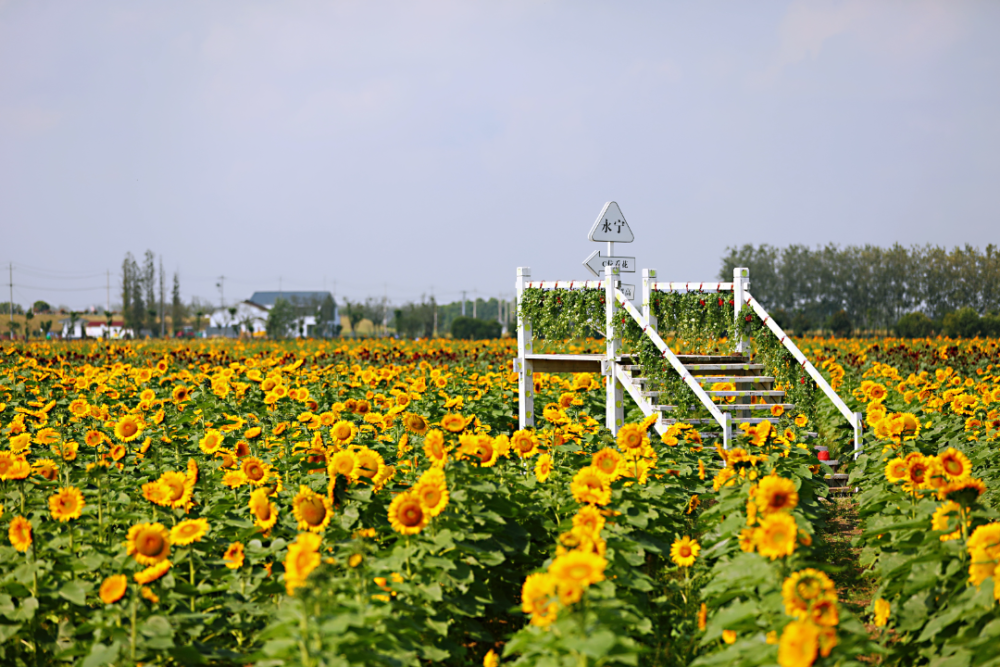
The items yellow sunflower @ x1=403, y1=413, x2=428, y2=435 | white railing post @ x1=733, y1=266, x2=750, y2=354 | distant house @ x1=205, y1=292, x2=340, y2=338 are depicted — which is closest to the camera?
yellow sunflower @ x1=403, y1=413, x2=428, y2=435

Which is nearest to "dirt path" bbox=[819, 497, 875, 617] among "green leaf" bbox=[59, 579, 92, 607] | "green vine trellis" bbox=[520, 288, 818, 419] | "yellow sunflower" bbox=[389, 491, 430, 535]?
"green vine trellis" bbox=[520, 288, 818, 419]

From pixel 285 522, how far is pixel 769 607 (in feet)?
8.74

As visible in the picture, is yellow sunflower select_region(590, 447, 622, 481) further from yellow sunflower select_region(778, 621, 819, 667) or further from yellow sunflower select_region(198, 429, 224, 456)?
yellow sunflower select_region(198, 429, 224, 456)

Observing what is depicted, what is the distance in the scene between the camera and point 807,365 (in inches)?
376

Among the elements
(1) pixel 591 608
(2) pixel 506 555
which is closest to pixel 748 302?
(2) pixel 506 555

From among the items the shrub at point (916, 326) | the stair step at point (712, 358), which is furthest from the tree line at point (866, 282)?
the stair step at point (712, 358)

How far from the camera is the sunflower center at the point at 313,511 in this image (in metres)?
3.98

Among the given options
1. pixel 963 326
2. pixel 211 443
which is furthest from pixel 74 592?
pixel 963 326

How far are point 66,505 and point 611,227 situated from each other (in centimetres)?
811

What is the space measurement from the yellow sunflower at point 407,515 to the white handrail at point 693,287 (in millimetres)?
7227

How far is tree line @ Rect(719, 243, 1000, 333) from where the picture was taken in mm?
47844

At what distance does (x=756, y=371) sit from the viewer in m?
10.5

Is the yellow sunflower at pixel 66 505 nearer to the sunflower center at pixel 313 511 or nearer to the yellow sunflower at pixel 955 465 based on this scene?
the sunflower center at pixel 313 511

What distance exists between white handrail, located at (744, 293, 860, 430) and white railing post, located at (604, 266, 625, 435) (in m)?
1.66
